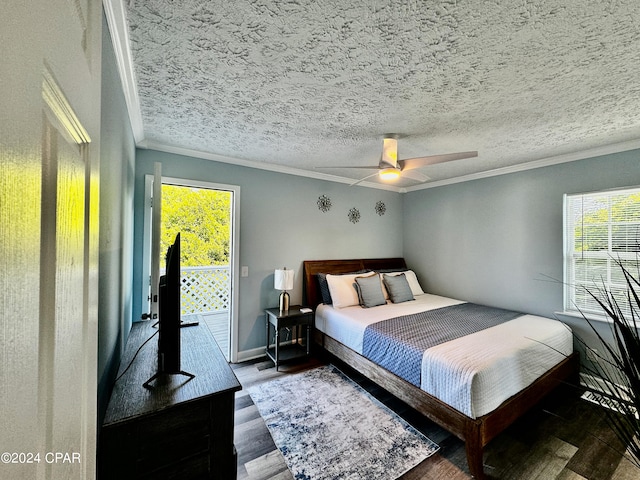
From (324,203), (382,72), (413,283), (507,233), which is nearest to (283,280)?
(324,203)

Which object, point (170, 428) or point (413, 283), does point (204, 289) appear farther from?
point (170, 428)

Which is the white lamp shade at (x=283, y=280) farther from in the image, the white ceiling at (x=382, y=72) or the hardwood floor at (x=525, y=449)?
the white ceiling at (x=382, y=72)

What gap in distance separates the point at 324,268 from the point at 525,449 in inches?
105

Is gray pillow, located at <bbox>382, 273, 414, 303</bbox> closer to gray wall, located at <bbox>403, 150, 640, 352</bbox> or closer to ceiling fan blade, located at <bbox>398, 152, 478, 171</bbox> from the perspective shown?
gray wall, located at <bbox>403, 150, 640, 352</bbox>

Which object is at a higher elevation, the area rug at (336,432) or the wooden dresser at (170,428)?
the wooden dresser at (170,428)

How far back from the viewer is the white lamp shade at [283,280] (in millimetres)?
3309

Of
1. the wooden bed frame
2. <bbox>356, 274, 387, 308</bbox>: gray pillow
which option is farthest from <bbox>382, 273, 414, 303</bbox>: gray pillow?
the wooden bed frame

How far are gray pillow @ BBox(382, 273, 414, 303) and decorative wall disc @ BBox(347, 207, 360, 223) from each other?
3.25 ft

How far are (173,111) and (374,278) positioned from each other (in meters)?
2.91

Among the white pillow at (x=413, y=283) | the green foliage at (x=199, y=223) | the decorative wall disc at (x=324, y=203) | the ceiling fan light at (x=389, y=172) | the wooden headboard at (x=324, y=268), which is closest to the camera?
the ceiling fan light at (x=389, y=172)

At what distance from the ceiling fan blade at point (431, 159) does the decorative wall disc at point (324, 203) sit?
5.06 ft

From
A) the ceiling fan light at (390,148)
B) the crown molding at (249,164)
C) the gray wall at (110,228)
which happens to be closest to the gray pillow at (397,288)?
the crown molding at (249,164)

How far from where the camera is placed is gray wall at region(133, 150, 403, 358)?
2939 millimetres

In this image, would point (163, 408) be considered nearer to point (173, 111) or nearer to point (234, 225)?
point (173, 111)
